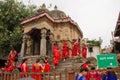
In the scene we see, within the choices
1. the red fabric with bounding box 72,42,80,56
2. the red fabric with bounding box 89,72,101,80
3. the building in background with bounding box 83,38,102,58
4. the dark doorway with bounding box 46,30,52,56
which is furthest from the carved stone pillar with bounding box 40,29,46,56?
the building in background with bounding box 83,38,102,58

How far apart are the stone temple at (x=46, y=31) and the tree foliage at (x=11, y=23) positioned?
237 cm

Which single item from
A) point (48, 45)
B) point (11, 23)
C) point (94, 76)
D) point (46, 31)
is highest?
point (11, 23)

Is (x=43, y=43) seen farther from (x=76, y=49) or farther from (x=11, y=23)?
(x=11, y=23)

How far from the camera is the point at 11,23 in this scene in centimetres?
A: 2614

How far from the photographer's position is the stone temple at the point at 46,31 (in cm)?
2084

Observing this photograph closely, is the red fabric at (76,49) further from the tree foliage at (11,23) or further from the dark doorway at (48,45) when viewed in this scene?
the tree foliage at (11,23)

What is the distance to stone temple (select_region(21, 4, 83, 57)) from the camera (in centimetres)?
2084

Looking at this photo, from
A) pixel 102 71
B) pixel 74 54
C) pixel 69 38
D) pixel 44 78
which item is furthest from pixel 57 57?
pixel 102 71

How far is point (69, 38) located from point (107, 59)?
1499 centimetres

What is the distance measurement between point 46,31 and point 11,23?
258 inches

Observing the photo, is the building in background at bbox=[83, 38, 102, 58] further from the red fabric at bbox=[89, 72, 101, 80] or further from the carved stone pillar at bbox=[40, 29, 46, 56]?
the red fabric at bbox=[89, 72, 101, 80]

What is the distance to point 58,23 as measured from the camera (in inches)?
888

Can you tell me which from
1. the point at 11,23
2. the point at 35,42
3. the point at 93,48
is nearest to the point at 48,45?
the point at 35,42

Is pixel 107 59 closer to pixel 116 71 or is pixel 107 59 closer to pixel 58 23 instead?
pixel 116 71
